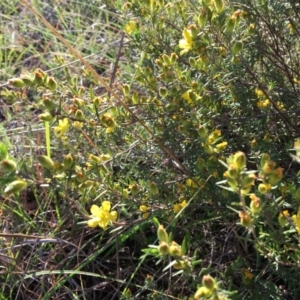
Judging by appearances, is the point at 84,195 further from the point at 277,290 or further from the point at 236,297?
the point at 277,290

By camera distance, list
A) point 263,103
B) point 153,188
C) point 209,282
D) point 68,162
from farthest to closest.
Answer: point 263,103, point 153,188, point 68,162, point 209,282

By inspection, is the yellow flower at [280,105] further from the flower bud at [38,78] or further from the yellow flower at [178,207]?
the flower bud at [38,78]

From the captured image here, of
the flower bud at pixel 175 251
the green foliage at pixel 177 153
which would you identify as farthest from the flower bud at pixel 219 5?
the flower bud at pixel 175 251

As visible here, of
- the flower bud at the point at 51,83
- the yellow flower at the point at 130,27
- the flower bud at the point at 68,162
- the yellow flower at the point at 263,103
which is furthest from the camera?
the yellow flower at the point at 130,27

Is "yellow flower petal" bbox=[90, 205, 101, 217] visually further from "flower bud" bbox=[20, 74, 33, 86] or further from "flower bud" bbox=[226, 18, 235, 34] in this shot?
"flower bud" bbox=[226, 18, 235, 34]

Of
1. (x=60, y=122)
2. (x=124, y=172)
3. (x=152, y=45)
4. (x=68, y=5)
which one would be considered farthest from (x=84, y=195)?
(x=68, y=5)

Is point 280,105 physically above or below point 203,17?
below

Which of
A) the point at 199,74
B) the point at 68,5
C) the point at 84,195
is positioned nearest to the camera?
the point at 84,195

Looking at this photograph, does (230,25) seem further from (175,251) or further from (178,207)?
(175,251)

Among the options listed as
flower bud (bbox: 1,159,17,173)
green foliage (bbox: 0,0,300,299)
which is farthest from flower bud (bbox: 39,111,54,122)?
flower bud (bbox: 1,159,17,173)

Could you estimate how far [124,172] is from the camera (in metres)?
1.77

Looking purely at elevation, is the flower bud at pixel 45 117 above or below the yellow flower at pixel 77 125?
above

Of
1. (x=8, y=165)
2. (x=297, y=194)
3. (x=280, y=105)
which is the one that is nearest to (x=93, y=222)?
(x=8, y=165)

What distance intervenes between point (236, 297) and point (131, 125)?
73 centimetres
